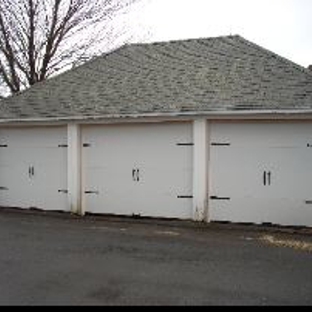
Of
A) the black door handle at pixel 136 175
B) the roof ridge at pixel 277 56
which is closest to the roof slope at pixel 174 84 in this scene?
the roof ridge at pixel 277 56

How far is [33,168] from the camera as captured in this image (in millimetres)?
15875

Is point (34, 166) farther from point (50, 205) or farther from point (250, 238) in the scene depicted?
point (250, 238)

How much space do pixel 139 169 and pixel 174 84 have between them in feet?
7.74

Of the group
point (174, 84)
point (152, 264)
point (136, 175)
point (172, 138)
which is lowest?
point (152, 264)

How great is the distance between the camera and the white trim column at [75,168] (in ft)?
48.8

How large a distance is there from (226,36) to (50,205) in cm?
688

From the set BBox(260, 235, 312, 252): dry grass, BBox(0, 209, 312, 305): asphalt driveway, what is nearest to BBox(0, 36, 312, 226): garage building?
BBox(0, 209, 312, 305): asphalt driveway

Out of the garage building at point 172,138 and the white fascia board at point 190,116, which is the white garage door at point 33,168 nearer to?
the garage building at point 172,138

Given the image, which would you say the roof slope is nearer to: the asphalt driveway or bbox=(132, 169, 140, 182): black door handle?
bbox=(132, 169, 140, 182): black door handle

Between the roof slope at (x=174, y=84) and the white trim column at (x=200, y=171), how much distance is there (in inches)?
19.7

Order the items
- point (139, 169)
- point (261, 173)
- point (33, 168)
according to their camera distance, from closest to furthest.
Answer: point (261, 173) → point (139, 169) → point (33, 168)

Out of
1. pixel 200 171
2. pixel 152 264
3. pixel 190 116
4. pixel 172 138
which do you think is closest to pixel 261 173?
pixel 200 171

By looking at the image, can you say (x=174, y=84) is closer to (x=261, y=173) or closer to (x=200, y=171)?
(x=200, y=171)
